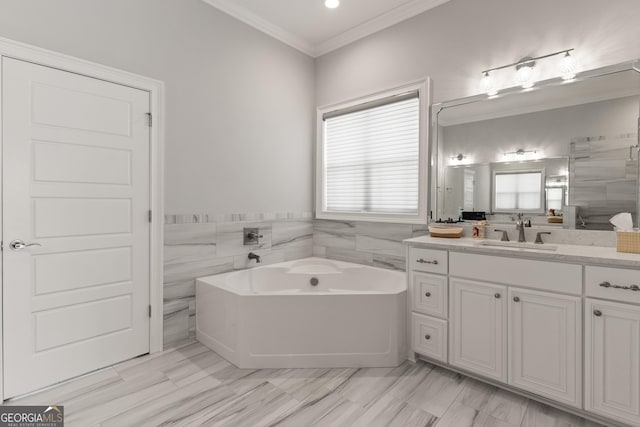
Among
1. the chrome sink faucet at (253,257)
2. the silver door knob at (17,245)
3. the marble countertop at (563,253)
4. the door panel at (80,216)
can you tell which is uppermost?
the door panel at (80,216)

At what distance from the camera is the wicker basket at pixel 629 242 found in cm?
186

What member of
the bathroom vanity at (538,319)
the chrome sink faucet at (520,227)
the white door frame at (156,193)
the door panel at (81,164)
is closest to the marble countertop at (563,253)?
the bathroom vanity at (538,319)

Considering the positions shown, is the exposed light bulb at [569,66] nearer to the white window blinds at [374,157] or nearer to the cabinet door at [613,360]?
the white window blinds at [374,157]

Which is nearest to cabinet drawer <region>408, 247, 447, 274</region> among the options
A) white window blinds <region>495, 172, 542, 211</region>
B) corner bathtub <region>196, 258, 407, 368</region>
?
corner bathtub <region>196, 258, 407, 368</region>

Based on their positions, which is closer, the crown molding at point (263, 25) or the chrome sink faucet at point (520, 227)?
the chrome sink faucet at point (520, 227)

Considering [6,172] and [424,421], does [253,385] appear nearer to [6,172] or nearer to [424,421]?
[424,421]

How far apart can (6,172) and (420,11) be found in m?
3.29

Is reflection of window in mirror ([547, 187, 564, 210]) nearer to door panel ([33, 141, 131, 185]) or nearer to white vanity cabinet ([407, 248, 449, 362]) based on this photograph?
white vanity cabinet ([407, 248, 449, 362])

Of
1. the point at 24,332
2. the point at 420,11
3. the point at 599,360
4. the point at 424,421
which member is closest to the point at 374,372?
the point at 424,421

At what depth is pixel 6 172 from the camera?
1.96 metres

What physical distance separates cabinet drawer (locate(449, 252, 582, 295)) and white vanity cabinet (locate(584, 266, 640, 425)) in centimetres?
7

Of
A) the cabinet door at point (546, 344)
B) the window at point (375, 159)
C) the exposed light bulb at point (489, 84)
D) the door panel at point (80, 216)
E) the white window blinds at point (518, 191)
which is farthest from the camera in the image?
the window at point (375, 159)

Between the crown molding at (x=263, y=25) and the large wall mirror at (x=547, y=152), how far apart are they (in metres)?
1.69

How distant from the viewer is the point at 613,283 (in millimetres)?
1713
